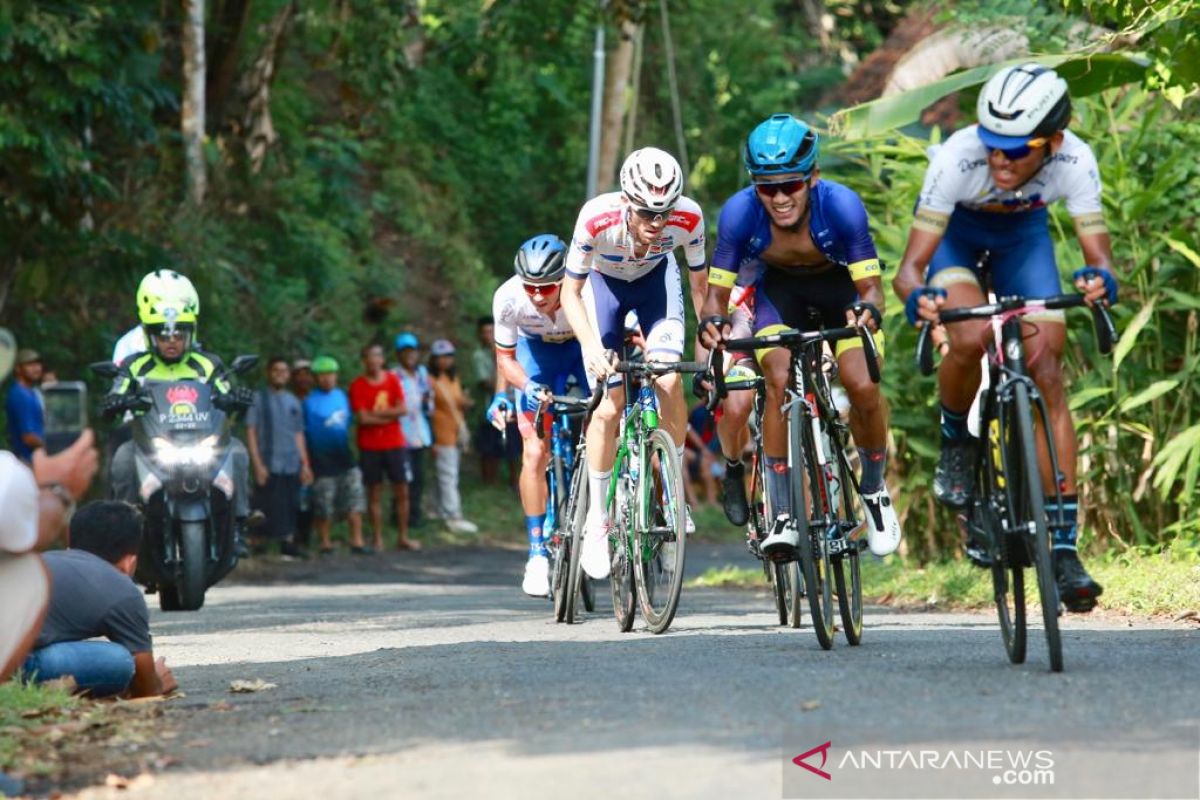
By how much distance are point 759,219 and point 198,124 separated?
1660 centimetres

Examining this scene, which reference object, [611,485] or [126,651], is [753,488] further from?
[126,651]

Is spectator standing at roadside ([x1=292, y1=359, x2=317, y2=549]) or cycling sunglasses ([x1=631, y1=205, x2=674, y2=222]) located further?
spectator standing at roadside ([x1=292, y1=359, x2=317, y2=549])

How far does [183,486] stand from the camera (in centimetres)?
1530

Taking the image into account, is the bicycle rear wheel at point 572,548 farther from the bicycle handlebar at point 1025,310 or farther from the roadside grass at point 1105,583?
the bicycle handlebar at point 1025,310

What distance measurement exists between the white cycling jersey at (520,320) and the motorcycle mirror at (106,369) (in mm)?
3236

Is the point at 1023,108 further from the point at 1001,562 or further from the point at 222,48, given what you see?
the point at 222,48

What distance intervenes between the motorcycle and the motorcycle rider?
76mm

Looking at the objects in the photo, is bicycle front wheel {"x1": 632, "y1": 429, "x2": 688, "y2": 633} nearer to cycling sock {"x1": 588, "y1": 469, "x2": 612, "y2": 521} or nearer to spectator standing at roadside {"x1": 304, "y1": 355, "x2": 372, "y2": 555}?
cycling sock {"x1": 588, "y1": 469, "x2": 612, "y2": 521}

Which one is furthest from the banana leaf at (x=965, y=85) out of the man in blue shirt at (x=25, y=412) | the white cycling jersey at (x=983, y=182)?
the man in blue shirt at (x=25, y=412)

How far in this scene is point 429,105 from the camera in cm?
3941

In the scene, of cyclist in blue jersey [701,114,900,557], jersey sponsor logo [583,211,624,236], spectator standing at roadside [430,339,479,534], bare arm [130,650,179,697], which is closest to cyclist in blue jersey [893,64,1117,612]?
cyclist in blue jersey [701,114,900,557]

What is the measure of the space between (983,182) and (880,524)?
216cm

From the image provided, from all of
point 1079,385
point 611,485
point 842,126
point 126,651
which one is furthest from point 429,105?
point 126,651

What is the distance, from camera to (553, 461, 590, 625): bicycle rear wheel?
473 inches
